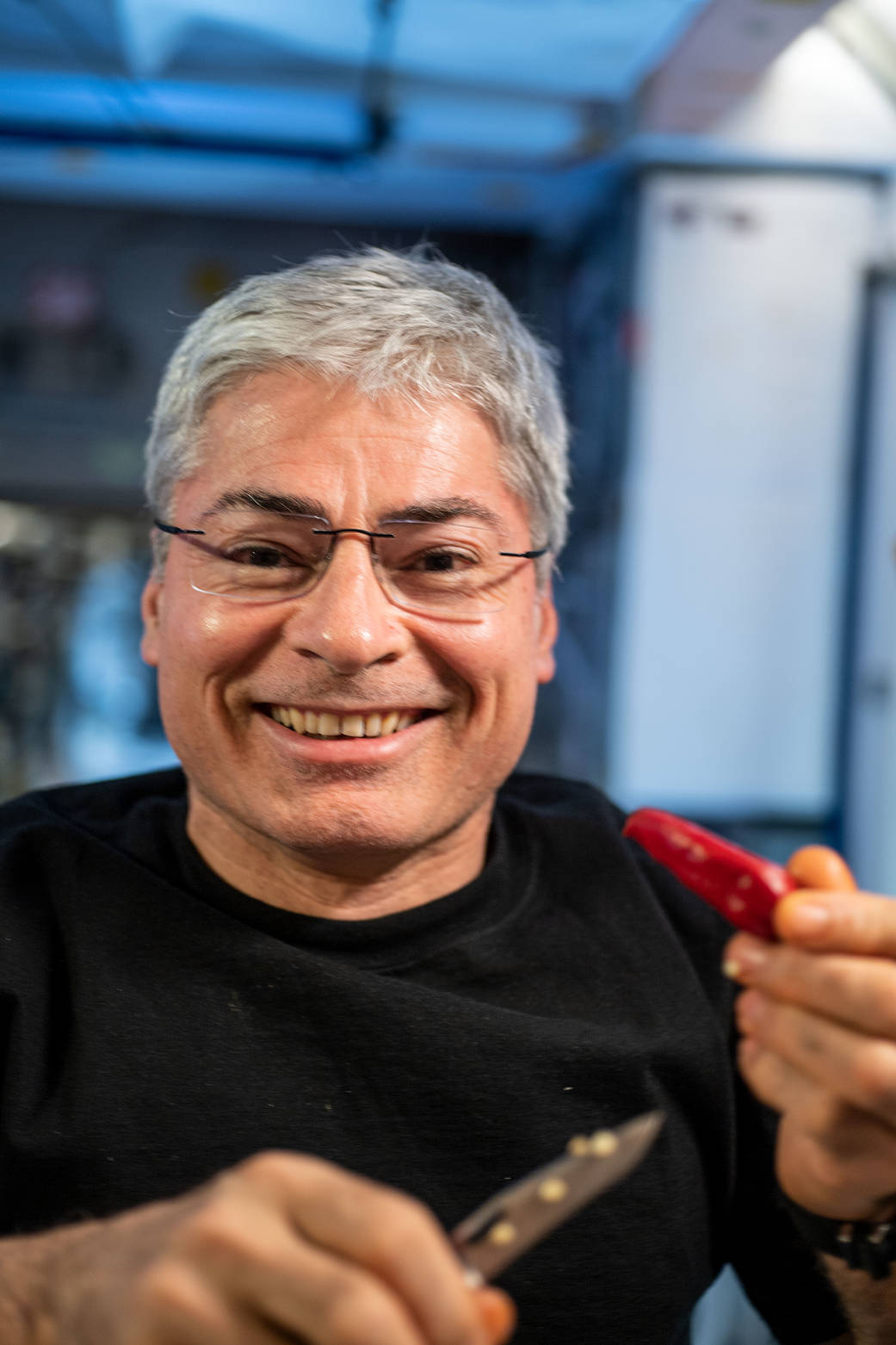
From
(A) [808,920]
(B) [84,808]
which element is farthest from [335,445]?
(A) [808,920]

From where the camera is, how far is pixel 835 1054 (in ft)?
2.36

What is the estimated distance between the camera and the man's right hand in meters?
0.56

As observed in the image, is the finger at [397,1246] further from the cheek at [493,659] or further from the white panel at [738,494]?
the white panel at [738,494]

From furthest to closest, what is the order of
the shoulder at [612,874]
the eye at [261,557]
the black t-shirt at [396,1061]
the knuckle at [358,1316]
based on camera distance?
the shoulder at [612,874], the eye at [261,557], the black t-shirt at [396,1061], the knuckle at [358,1316]

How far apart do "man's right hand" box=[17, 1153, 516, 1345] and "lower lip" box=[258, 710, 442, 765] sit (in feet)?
1.70

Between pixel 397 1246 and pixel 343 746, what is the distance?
1.92 ft

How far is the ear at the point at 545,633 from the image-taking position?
4.31 ft

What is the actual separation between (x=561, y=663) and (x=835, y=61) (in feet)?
7.45

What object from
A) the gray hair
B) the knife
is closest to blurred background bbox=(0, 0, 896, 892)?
the gray hair

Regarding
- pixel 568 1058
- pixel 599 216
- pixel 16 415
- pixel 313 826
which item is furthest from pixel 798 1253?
pixel 16 415

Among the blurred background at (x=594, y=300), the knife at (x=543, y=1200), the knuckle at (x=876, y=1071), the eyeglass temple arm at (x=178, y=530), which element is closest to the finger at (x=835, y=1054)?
the knuckle at (x=876, y=1071)

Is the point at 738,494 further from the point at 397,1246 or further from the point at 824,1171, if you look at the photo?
the point at 397,1246

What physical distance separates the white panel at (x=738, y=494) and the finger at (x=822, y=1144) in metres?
3.21

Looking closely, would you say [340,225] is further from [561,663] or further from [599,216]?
[561,663]
